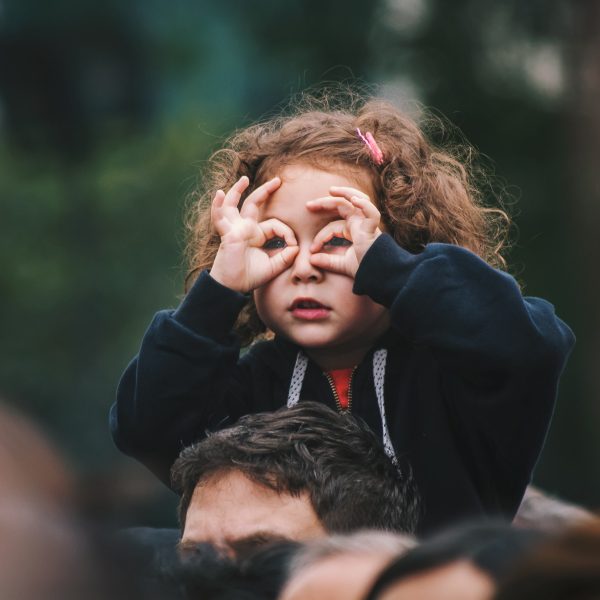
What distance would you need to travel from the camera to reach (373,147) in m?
2.54

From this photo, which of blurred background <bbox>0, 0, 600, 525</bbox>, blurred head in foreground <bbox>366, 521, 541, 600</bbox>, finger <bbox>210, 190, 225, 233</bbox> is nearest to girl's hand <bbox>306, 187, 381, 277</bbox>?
finger <bbox>210, 190, 225, 233</bbox>

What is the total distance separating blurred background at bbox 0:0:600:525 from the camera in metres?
9.65

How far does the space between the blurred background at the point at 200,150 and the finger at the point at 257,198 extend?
6417 mm

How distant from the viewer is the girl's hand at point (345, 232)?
225 cm

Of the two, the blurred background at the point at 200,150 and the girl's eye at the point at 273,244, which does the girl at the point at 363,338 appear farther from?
the blurred background at the point at 200,150

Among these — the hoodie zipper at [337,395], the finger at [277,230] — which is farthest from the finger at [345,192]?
the hoodie zipper at [337,395]

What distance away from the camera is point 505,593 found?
2.88ft

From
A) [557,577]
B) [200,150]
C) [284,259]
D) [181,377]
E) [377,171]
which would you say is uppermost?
[200,150]

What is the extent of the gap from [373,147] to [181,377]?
637 millimetres

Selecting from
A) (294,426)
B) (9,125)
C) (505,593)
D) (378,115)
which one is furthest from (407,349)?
(9,125)

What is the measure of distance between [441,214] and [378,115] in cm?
31

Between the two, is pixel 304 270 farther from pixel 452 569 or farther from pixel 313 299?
pixel 452 569

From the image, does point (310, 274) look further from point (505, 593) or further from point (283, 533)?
point (505, 593)

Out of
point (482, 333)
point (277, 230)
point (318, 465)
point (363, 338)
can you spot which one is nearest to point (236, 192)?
point (277, 230)
